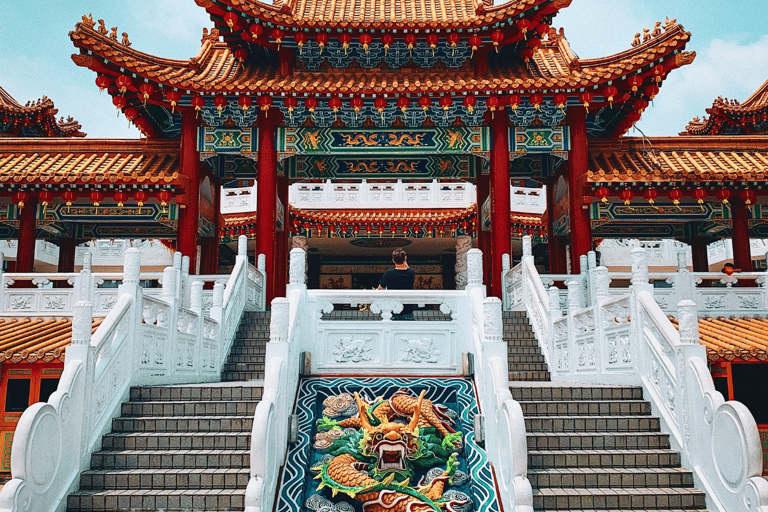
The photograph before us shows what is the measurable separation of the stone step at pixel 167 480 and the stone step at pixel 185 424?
728 mm

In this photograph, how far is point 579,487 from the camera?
19.7 feet

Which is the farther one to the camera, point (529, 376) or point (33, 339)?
point (529, 376)

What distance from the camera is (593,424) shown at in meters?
6.80

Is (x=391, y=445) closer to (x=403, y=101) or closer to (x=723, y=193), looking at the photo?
(x=403, y=101)

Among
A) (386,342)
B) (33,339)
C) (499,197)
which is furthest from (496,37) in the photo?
(33,339)

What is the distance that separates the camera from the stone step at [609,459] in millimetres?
6242

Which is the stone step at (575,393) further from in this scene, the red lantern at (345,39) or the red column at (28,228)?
the red column at (28,228)

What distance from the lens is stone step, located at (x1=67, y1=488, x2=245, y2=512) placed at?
5.69 meters

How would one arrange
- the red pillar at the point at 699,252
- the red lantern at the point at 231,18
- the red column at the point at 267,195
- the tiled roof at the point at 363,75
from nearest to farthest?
the tiled roof at the point at 363,75 < the red column at the point at 267,195 < the red lantern at the point at 231,18 < the red pillar at the point at 699,252

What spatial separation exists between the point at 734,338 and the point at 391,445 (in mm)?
4891

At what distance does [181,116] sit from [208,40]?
2332 millimetres

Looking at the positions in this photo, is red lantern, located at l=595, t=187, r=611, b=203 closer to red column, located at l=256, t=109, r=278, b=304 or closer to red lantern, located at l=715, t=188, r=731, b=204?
red lantern, located at l=715, t=188, r=731, b=204

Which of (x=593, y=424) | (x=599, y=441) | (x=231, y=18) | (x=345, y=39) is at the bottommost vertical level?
(x=599, y=441)

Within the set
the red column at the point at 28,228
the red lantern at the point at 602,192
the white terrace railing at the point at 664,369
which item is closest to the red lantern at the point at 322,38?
the red lantern at the point at 602,192
